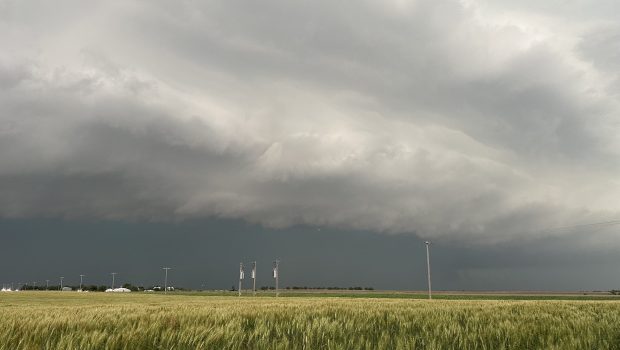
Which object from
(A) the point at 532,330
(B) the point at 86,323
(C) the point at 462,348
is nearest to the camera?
(C) the point at 462,348

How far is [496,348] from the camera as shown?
22.3 feet

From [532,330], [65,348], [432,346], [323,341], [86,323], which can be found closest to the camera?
[65,348]

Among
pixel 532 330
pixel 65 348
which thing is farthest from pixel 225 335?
pixel 532 330

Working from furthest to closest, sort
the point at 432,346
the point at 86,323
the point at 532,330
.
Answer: the point at 532,330
the point at 86,323
the point at 432,346

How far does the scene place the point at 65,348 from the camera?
17.0 ft

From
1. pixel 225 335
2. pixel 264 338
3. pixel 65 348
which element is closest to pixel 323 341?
pixel 264 338

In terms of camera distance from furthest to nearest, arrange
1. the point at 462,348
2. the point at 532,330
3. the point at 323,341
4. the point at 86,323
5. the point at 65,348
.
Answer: the point at 532,330 → the point at 86,323 → the point at 323,341 → the point at 462,348 → the point at 65,348

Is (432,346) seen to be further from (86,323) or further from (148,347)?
(86,323)

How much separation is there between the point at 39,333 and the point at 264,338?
10.1ft

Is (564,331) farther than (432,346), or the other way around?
(564,331)

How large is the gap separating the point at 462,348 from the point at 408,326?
279 cm

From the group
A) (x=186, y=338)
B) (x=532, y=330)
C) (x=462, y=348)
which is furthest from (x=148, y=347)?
(x=532, y=330)

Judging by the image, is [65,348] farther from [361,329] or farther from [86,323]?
[361,329]

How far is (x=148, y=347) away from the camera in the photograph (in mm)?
5895
